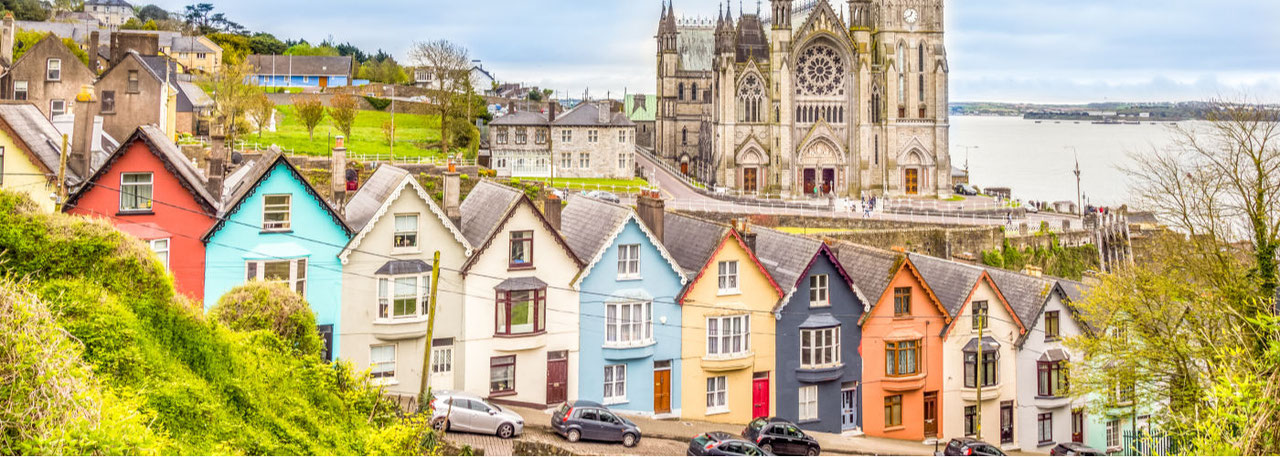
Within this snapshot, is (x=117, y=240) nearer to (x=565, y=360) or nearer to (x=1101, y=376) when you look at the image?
(x=565, y=360)

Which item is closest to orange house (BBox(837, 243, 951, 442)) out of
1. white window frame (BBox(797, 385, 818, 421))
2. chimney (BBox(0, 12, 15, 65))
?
white window frame (BBox(797, 385, 818, 421))

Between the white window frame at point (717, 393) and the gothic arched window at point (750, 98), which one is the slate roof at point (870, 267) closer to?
the white window frame at point (717, 393)

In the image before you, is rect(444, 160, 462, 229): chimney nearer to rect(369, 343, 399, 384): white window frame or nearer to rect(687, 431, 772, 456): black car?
rect(369, 343, 399, 384): white window frame

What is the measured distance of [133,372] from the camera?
14555 millimetres

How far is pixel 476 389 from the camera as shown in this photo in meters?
30.5

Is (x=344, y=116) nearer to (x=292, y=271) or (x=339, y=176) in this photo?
(x=339, y=176)

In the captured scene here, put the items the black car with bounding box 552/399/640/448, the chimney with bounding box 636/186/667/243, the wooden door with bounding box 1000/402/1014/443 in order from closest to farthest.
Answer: the black car with bounding box 552/399/640/448, the chimney with bounding box 636/186/667/243, the wooden door with bounding box 1000/402/1014/443

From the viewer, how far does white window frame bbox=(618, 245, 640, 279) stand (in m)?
32.2

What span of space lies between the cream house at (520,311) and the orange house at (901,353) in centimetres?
964

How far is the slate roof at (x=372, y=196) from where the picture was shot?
3047 centimetres

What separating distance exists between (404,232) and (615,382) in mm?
7593

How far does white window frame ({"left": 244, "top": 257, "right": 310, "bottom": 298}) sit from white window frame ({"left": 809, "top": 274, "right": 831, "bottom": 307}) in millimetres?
14938

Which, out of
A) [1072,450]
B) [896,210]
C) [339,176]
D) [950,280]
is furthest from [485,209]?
[896,210]

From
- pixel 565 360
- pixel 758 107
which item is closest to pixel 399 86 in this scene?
pixel 758 107
